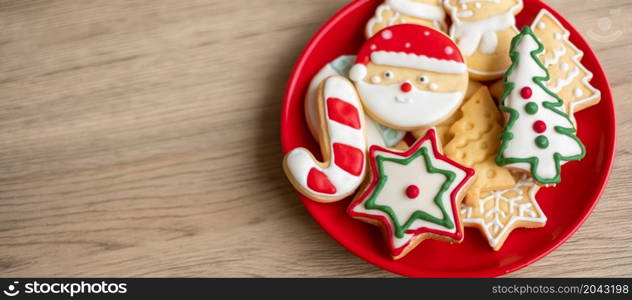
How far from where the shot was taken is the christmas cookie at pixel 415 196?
117 centimetres

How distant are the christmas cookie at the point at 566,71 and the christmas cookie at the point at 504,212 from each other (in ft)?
0.67

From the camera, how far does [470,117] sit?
48.9 inches

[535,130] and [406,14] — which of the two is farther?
[406,14]

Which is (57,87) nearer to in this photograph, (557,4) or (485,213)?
(485,213)

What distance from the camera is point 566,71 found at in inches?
49.5

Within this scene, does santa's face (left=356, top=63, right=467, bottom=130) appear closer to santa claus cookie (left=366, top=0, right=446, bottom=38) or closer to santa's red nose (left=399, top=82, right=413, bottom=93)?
santa's red nose (left=399, top=82, right=413, bottom=93)

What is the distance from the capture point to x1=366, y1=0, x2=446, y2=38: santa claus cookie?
1332mm

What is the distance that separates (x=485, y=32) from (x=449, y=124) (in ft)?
0.78

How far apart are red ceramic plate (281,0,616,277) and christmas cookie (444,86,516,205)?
0.39ft

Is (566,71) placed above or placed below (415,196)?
above

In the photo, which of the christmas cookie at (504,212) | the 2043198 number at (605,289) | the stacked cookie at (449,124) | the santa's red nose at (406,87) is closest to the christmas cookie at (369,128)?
the stacked cookie at (449,124)

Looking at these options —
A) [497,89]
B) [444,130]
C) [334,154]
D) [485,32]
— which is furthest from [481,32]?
[334,154]

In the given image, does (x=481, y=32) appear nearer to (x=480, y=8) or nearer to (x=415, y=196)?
(x=480, y=8)

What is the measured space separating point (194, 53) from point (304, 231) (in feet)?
1.85
